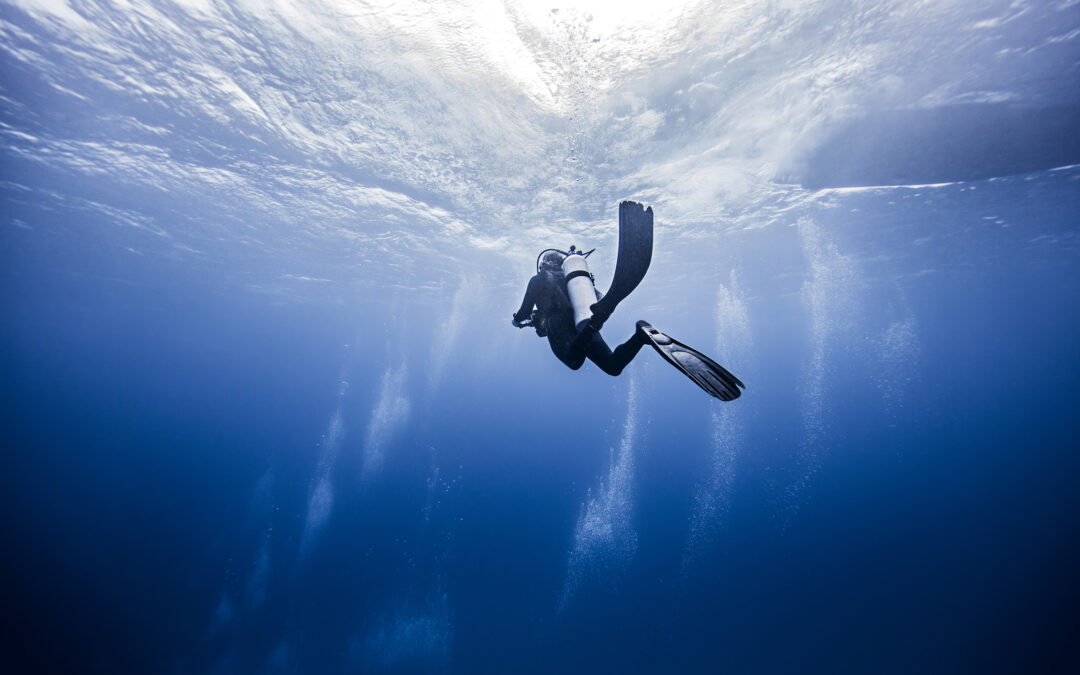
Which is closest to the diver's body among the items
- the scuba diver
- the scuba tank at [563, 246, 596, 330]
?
the scuba diver

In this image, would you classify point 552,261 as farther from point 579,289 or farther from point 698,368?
point 698,368

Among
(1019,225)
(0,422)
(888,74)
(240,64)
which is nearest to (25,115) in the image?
(240,64)

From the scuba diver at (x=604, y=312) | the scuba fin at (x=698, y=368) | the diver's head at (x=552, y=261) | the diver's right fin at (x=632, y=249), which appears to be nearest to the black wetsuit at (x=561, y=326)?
the scuba diver at (x=604, y=312)

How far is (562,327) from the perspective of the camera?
14.4 feet

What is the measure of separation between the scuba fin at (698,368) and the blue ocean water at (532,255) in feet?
4.13

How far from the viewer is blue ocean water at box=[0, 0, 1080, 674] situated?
7.70 metres

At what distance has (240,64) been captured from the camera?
8.34m

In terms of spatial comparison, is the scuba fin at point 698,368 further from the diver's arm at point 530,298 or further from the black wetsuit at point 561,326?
the diver's arm at point 530,298

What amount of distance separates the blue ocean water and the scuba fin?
1260 mm

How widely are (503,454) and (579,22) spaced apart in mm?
45592

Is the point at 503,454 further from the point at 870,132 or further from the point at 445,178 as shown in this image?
the point at 870,132

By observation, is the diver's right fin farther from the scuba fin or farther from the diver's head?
the diver's head

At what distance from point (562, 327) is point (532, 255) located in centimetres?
1707

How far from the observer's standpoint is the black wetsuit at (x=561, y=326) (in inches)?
148
